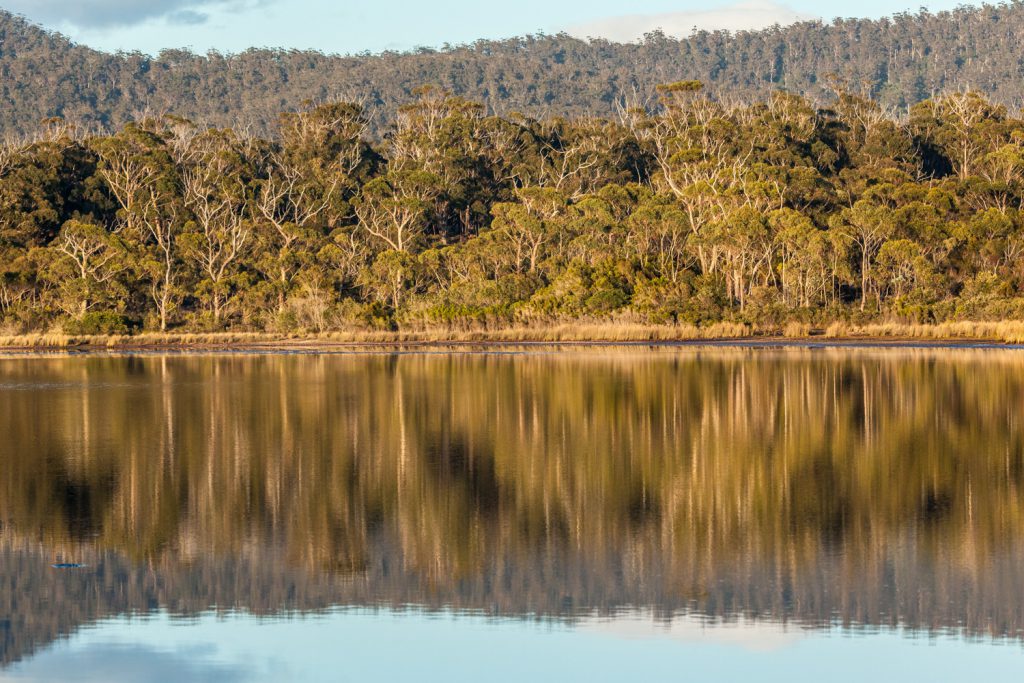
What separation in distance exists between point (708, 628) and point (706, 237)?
56.4 meters

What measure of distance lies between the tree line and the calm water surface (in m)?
36.4

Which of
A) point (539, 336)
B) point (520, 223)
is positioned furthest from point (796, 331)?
point (520, 223)

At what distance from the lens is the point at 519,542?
44.3ft

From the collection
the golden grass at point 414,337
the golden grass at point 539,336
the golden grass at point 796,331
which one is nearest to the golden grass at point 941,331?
the golden grass at point 539,336

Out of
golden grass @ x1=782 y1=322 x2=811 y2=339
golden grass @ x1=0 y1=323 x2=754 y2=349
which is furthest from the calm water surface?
golden grass @ x1=0 y1=323 x2=754 y2=349

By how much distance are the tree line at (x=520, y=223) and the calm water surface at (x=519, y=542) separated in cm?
3637

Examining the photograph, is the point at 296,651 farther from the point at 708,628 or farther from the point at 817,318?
the point at 817,318

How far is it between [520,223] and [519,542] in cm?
5939

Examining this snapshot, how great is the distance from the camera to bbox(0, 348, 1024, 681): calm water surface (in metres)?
9.99

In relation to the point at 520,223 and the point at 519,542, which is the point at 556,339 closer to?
the point at 520,223

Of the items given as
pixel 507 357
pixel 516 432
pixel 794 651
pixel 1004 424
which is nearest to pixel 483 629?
pixel 794 651

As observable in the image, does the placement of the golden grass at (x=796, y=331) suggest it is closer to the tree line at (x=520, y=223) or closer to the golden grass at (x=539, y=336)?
the golden grass at (x=539, y=336)

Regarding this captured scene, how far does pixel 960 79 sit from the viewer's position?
607 feet

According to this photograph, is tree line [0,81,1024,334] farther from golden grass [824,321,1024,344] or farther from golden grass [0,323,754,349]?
golden grass [824,321,1024,344]
